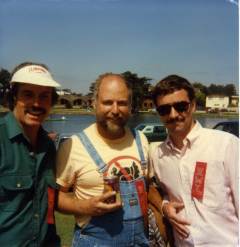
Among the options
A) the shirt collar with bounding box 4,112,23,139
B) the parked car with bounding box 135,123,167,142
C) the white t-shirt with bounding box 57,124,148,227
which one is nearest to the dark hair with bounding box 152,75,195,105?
the white t-shirt with bounding box 57,124,148,227

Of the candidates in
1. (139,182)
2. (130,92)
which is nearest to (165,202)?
(139,182)

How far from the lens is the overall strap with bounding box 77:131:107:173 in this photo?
2.80 meters

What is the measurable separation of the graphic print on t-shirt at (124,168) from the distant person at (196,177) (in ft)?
0.78

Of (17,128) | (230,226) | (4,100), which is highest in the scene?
(4,100)

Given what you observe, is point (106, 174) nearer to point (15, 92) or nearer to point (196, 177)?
point (196, 177)

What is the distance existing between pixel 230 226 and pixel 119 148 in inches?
38.8

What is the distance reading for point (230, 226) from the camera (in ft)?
8.89

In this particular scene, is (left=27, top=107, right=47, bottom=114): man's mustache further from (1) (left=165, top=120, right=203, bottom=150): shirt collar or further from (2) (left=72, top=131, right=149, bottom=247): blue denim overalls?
(1) (left=165, top=120, right=203, bottom=150): shirt collar

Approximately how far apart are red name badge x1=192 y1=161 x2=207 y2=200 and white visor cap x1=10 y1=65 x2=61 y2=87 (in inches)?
45.7

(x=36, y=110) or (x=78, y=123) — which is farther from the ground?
(x=36, y=110)

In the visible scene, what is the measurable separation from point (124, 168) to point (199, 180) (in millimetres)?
554

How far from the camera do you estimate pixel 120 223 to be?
281cm

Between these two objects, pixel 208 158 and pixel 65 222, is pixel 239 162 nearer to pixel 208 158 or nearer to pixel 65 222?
pixel 208 158

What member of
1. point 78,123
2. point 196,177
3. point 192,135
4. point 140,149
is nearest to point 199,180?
point 196,177
